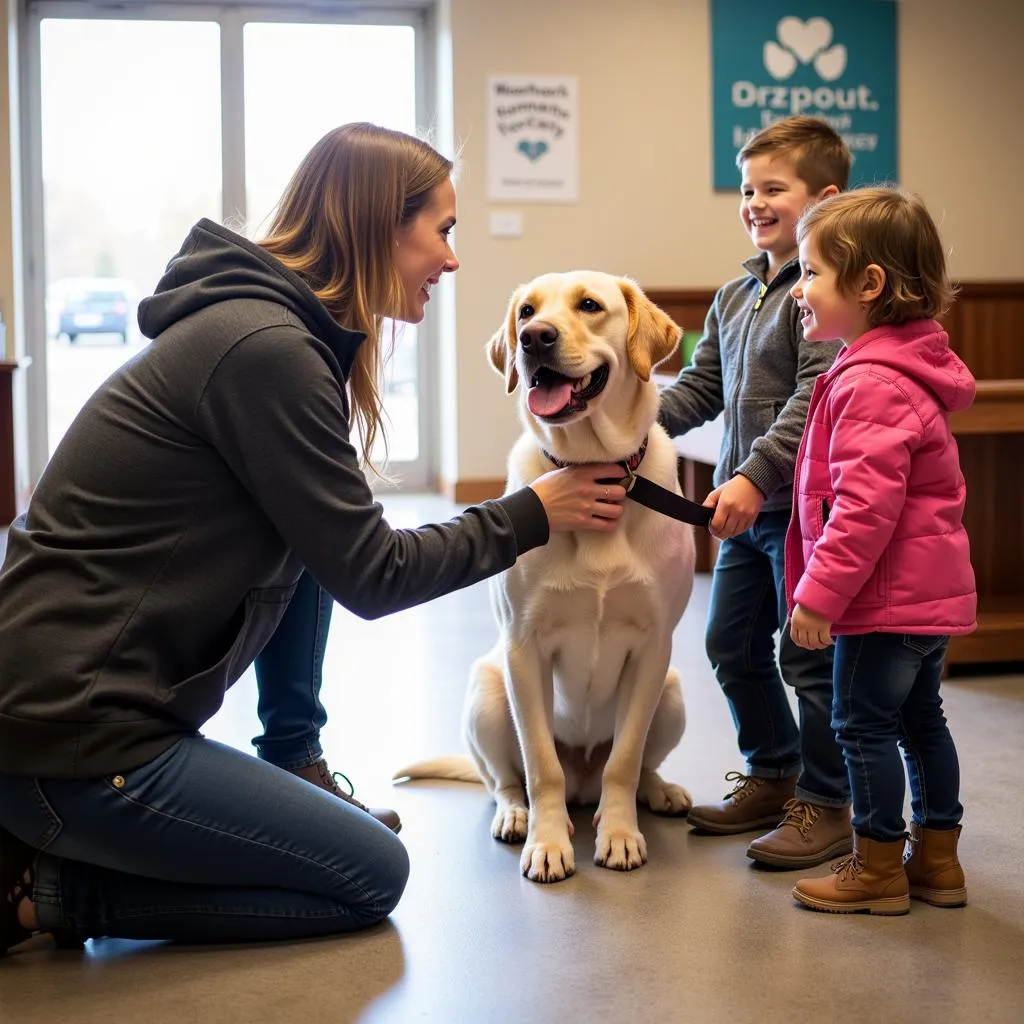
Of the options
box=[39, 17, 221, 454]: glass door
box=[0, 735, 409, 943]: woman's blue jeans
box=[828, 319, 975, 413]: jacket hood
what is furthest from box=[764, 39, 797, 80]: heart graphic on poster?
box=[0, 735, 409, 943]: woman's blue jeans

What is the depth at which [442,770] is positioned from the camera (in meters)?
2.65

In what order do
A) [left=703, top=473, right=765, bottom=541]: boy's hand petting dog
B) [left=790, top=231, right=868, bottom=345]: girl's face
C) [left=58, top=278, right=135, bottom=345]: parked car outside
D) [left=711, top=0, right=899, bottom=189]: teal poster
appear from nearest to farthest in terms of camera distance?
[left=790, top=231, right=868, bottom=345]: girl's face → [left=703, top=473, right=765, bottom=541]: boy's hand petting dog → [left=711, top=0, right=899, bottom=189]: teal poster → [left=58, top=278, right=135, bottom=345]: parked car outside

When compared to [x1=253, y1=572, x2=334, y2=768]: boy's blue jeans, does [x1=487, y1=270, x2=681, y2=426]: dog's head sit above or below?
above

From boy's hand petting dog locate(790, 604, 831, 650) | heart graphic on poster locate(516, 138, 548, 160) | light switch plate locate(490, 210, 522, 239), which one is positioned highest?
heart graphic on poster locate(516, 138, 548, 160)

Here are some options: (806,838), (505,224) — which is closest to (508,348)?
(806,838)

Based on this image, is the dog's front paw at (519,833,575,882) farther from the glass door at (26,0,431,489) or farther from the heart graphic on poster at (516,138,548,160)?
the glass door at (26,0,431,489)

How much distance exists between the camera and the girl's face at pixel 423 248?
2078 mm

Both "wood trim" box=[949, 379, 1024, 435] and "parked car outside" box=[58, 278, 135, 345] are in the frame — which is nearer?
"wood trim" box=[949, 379, 1024, 435]

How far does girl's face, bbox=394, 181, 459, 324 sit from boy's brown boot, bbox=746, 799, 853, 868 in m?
1.02

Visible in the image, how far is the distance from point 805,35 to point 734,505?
5.58m

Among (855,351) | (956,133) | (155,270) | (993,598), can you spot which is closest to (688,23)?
(956,133)

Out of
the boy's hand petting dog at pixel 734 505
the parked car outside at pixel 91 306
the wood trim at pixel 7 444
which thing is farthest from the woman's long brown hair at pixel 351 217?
the parked car outside at pixel 91 306

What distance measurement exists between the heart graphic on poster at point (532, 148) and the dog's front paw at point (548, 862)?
5199 millimetres

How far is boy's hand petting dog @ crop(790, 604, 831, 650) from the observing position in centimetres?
189
